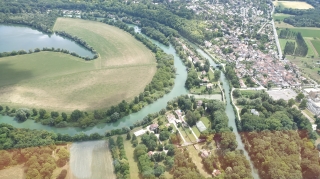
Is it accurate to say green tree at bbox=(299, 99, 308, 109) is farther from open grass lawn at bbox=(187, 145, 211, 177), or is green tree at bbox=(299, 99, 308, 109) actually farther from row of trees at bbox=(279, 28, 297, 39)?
row of trees at bbox=(279, 28, 297, 39)

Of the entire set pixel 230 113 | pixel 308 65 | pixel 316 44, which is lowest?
pixel 230 113

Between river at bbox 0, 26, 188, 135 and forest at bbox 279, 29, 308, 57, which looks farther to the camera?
forest at bbox 279, 29, 308, 57

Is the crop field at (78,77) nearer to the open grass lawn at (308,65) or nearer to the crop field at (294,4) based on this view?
the open grass lawn at (308,65)

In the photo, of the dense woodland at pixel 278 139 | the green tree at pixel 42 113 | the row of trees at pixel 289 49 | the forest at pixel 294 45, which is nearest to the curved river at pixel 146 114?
the green tree at pixel 42 113

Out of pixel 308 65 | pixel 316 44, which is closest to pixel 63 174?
pixel 308 65

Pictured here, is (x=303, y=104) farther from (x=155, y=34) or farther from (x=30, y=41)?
(x=30, y=41)

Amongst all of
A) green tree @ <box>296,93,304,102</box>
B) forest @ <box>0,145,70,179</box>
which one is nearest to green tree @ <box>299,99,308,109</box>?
green tree @ <box>296,93,304,102</box>

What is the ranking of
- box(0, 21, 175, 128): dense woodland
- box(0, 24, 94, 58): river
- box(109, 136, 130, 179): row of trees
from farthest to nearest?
box(0, 24, 94, 58): river
box(0, 21, 175, 128): dense woodland
box(109, 136, 130, 179): row of trees
